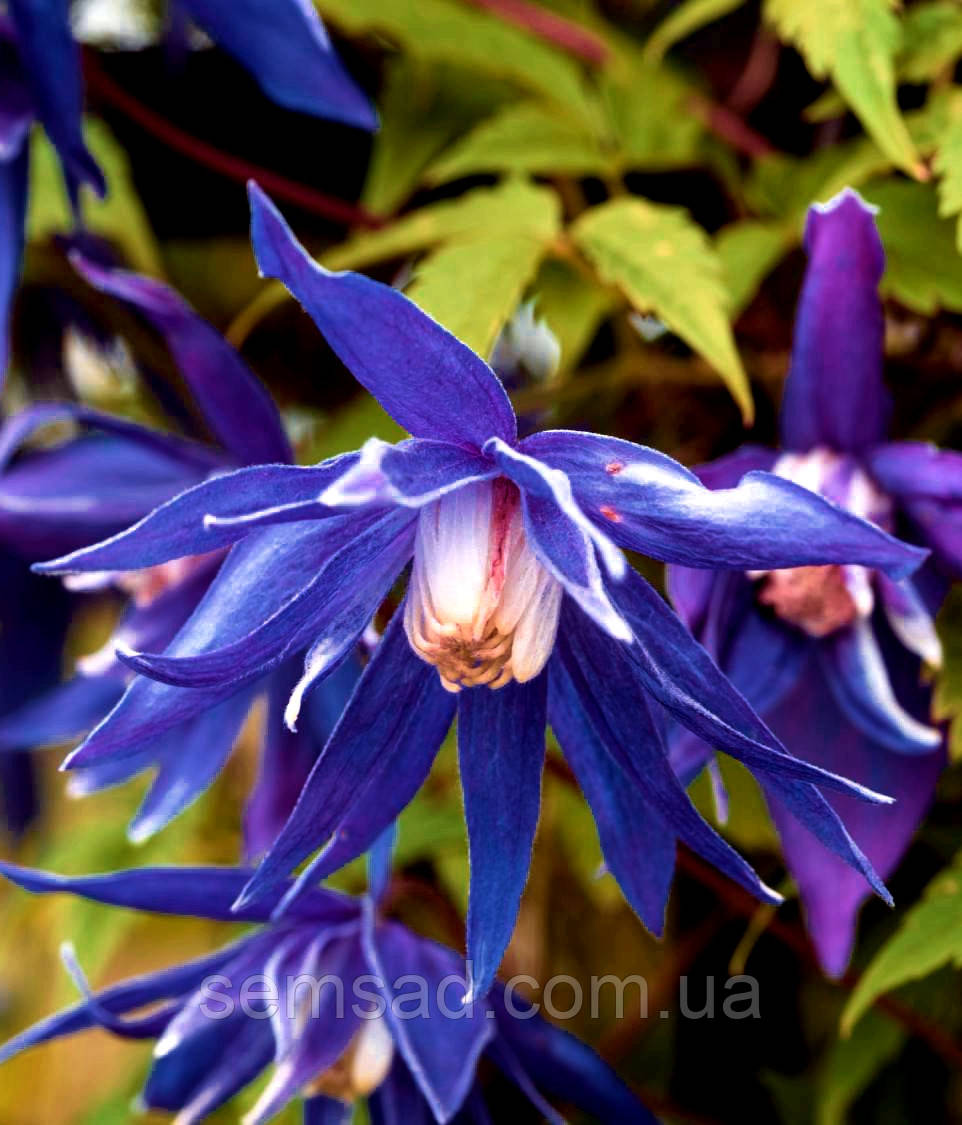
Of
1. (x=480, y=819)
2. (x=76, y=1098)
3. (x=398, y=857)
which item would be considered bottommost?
(x=76, y=1098)

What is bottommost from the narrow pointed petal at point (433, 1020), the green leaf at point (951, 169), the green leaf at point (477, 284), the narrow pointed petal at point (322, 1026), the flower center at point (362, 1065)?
the flower center at point (362, 1065)

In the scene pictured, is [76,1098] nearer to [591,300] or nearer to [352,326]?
[591,300]

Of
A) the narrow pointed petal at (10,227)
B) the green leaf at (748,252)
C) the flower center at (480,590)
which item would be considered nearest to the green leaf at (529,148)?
the green leaf at (748,252)

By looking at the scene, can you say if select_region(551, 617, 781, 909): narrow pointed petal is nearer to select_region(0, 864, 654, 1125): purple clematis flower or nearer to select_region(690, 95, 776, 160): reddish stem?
select_region(0, 864, 654, 1125): purple clematis flower

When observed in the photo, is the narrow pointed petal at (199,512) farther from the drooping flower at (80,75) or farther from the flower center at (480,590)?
the drooping flower at (80,75)

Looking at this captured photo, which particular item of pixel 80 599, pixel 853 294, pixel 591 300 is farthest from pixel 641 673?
pixel 80 599

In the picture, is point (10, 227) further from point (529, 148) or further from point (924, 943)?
point (924, 943)

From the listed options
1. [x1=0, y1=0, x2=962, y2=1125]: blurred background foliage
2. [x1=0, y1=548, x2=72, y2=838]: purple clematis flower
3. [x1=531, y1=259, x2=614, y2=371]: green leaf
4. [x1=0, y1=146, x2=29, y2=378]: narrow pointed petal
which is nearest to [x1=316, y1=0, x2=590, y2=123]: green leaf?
[x1=0, y1=0, x2=962, y2=1125]: blurred background foliage
